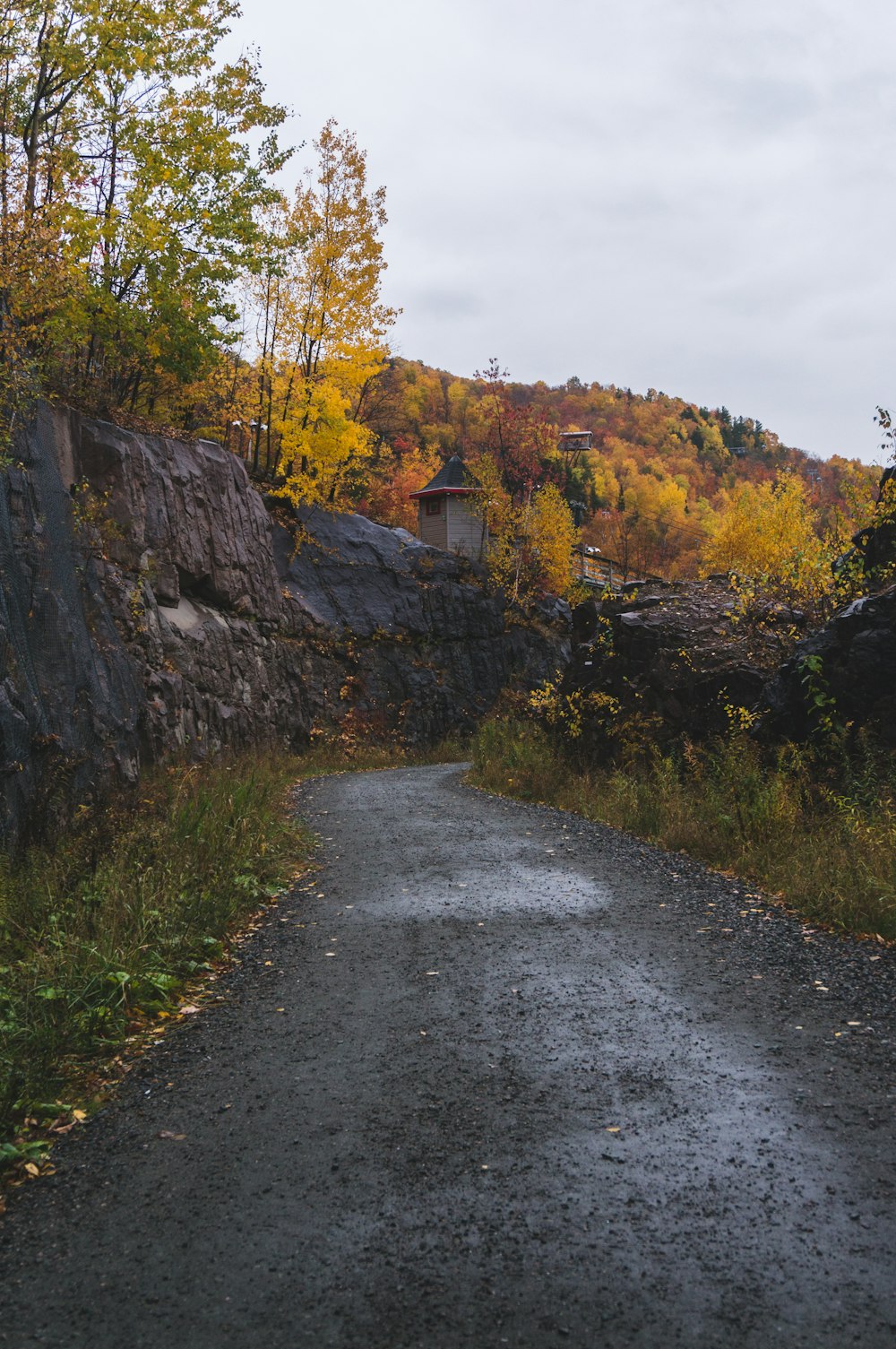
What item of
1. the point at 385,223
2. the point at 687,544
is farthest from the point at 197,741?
the point at 687,544

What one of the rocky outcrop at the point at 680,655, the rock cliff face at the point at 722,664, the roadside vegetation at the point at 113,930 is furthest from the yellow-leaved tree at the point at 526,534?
the roadside vegetation at the point at 113,930

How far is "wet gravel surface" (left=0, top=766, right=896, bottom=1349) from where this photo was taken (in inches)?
104

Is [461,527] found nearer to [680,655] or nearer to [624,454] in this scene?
[680,655]

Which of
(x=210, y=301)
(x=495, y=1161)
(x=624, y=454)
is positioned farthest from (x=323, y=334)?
(x=624, y=454)

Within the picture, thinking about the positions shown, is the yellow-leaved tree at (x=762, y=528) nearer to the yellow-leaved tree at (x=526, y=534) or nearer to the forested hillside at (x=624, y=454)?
the forested hillside at (x=624, y=454)

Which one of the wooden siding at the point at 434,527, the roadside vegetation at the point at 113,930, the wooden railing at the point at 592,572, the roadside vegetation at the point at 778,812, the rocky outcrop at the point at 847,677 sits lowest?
the roadside vegetation at the point at 113,930

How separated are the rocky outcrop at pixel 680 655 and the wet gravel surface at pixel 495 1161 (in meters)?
6.36

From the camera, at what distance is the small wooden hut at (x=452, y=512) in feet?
128

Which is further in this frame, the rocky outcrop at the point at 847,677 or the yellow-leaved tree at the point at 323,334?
the yellow-leaved tree at the point at 323,334

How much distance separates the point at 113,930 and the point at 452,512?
35342mm

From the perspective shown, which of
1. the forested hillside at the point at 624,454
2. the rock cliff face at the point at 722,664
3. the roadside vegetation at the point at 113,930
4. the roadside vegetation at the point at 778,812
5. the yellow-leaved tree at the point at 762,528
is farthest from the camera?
the forested hillside at the point at 624,454

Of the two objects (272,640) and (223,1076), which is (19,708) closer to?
(223,1076)

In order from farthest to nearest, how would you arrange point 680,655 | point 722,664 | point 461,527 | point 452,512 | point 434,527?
point 434,527
point 461,527
point 452,512
point 680,655
point 722,664

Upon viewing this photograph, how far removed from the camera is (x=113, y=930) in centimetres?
572
